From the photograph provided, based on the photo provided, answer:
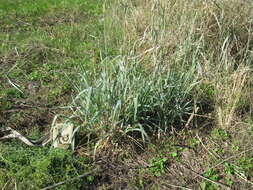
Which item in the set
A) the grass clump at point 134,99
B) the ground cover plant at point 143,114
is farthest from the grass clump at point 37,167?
the grass clump at point 134,99

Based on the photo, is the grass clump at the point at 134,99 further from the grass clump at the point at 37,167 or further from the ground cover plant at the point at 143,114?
the grass clump at the point at 37,167

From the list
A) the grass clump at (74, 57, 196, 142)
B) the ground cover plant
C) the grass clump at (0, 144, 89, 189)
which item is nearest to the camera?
the grass clump at (0, 144, 89, 189)

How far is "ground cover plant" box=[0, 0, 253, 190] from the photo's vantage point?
99.1 inches

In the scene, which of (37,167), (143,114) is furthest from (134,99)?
(37,167)

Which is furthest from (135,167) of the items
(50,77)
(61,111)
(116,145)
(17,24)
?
(17,24)

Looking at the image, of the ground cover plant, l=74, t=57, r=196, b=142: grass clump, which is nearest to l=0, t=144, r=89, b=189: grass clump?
the ground cover plant

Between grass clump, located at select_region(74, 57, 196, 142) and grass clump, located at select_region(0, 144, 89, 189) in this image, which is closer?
grass clump, located at select_region(0, 144, 89, 189)

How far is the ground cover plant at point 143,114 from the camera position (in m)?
2.52

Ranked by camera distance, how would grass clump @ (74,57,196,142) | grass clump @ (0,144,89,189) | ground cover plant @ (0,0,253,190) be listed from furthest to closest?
grass clump @ (74,57,196,142)
ground cover plant @ (0,0,253,190)
grass clump @ (0,144,89,189)

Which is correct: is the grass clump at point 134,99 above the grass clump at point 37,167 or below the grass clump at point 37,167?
above

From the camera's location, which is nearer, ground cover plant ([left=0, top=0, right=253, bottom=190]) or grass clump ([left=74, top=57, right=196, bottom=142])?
ground cover plant ([left=0, top=0, right=253, bottom=190])

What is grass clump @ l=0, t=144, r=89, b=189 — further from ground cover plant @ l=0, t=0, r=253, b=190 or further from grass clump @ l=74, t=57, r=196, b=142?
grass clump @ l=74, t=57, r=196, b=142

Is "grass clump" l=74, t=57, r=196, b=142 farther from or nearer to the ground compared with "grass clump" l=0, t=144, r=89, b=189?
farther from the ground

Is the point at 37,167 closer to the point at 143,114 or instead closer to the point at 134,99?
the point at 134,99
